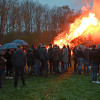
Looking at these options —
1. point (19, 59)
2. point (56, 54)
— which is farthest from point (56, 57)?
point (19, 59)

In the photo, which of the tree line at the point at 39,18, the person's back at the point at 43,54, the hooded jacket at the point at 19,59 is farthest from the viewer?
the tree line at the point at 39,18

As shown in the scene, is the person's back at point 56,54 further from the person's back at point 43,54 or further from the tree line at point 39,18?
the tree line at point 39,18

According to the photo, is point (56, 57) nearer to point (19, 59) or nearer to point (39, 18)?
point (19, 59)

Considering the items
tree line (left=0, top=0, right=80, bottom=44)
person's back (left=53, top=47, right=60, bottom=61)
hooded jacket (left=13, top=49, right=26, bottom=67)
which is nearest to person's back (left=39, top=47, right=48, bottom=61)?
person's back (left=53, top=47, right=60, bottom=61)

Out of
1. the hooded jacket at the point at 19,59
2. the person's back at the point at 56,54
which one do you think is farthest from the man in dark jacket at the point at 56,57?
the hooded jacket at the point at 19,59

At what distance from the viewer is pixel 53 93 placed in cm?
669

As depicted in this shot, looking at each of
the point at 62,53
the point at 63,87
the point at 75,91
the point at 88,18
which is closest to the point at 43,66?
the point at 62,53

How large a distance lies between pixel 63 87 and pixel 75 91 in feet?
2.87

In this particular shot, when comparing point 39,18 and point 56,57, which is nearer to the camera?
point 56,57

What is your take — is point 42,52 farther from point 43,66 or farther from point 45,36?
point 45,36

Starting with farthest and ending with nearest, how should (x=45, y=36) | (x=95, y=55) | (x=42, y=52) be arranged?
(x=45, y=36) → (x=42, y=52) → (x=95, y=55)

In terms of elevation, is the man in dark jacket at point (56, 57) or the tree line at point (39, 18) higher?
the tree line at point (39, 18)

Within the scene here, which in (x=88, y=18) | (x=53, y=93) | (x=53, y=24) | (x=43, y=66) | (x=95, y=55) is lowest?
(x=53, y=93)

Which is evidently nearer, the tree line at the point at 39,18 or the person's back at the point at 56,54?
the person's back at the point at 56,54
